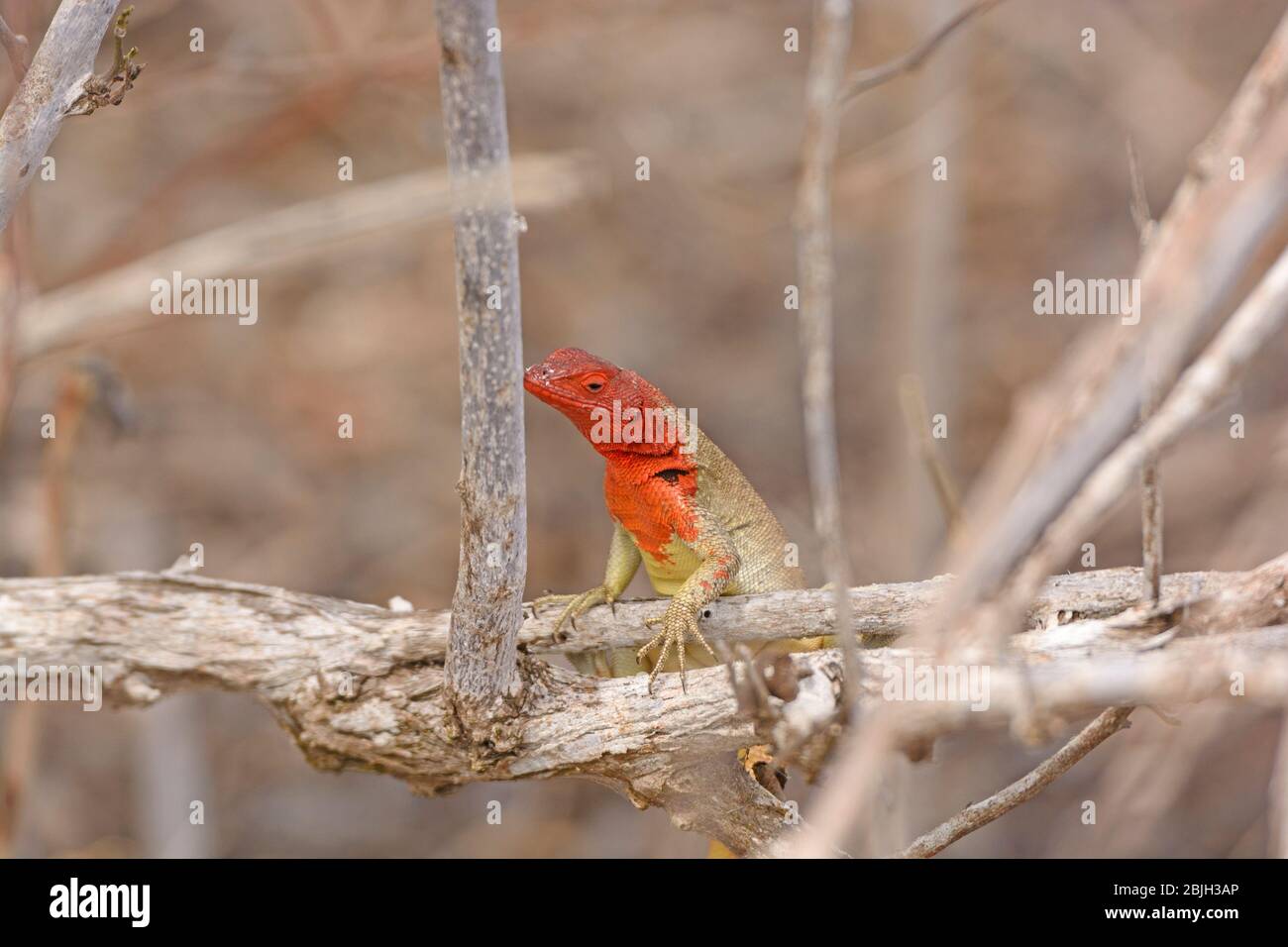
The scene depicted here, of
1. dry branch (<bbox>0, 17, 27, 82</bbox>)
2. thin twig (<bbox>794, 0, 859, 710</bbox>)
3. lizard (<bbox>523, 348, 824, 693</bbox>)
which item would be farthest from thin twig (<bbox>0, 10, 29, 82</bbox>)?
thin twig (<bbox>794, 0, 859, 710</bbox>)

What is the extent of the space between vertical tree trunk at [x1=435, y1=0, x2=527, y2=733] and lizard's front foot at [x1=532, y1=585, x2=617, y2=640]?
0.61m

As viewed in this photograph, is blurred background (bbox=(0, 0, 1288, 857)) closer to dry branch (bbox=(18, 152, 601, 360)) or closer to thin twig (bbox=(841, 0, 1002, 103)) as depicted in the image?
dry branch (bbox=(18, 152, 601, 360))

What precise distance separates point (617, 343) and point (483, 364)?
22.7 feet

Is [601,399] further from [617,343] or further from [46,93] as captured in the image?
[617,343]

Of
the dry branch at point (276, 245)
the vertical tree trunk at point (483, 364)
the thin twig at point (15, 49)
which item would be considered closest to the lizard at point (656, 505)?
the dry branch at point (276, 245)

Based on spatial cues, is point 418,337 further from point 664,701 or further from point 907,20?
point 664,701

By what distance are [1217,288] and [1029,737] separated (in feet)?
2.42

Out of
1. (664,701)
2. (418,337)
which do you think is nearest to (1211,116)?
(418,337)

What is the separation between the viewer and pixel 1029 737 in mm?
1721

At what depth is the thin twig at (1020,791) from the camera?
9.86ft

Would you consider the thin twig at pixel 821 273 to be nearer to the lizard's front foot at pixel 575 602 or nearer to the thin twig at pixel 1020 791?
the thin twig at pixel 1020 791

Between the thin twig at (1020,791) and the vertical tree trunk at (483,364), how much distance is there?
3.95 ft

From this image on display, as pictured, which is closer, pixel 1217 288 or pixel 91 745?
pixel 1217 288

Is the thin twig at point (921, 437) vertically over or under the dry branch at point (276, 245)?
under
